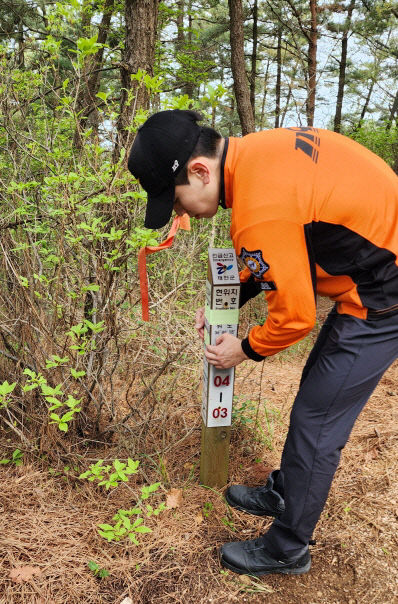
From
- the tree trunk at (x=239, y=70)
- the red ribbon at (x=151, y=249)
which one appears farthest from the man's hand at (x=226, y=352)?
the tree trunk at (x=239, y=70)

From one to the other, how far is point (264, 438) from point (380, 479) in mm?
751

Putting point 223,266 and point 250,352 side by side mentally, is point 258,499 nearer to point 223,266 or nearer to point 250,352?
point 250,352

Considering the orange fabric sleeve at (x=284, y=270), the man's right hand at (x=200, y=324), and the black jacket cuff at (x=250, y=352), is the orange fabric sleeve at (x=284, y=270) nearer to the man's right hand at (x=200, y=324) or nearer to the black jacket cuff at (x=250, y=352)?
the black jacket cuff at (x=250, y=352)

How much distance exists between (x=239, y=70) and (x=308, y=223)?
24.2ft

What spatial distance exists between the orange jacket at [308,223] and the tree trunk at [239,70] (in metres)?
6.61

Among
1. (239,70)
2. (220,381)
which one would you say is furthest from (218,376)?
(239,70)

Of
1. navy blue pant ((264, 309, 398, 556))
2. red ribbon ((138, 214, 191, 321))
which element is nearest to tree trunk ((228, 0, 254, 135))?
red ribbon ((138, 214, 191, 321))

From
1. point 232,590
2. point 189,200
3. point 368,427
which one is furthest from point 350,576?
point 189,200

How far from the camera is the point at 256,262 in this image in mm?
1563

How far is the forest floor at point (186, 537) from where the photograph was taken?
193 cm

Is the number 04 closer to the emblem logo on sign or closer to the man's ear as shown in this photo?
the emblem logo on sign

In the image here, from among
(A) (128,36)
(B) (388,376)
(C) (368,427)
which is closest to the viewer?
(C) (368,427)

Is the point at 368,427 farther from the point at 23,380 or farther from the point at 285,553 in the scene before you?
the point at 23,380

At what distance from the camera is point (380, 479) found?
8.58ft
